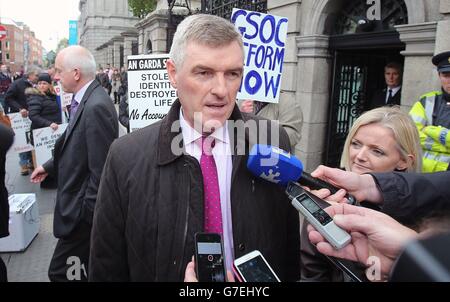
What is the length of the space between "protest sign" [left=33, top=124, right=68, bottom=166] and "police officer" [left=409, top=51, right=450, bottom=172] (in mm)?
5107

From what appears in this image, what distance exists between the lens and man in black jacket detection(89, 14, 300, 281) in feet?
5.39

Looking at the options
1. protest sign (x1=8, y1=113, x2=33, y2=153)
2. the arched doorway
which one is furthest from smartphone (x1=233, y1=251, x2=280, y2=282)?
protest sign (x1=8, y1=113, x2=33, y2=153)

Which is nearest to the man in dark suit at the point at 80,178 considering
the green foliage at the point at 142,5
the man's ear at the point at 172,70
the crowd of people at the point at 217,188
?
the crowd of people at the point at 217,188

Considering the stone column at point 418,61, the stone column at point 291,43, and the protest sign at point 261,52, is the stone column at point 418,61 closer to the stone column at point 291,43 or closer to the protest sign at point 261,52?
the protest sign at point 261,52

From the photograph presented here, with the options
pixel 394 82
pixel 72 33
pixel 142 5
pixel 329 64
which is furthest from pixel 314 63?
pixel 72 33

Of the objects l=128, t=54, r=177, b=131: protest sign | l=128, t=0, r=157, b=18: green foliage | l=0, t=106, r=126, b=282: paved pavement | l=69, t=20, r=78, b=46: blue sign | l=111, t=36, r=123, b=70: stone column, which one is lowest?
l=0, t=106, r=126, b=282: paved pavement

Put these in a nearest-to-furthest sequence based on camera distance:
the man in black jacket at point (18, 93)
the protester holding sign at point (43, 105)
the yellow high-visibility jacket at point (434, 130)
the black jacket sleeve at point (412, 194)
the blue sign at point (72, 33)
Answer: the black jacket sleeve at point (412, 194), the yellow high-visibility jacket at point (434, 130), the protester holding sign at point (43, 105), the man in black jacket at point (18, 93), the blue sign at point (72, 33)

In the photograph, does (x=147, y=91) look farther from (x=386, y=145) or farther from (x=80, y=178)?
(x=386, y=145)

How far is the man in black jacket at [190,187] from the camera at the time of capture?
1.64 meters

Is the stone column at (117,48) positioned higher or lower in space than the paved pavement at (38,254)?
higher

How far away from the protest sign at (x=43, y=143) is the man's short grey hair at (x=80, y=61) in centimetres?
296

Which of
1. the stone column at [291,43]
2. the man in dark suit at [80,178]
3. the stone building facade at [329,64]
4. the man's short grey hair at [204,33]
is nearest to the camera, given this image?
the man's short grey hair at [204,33]

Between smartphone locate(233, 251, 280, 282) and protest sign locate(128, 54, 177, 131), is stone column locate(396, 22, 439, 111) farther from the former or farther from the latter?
smartphone locate(233, 251, 280, 282)

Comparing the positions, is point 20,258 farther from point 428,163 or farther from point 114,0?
point 114,0
